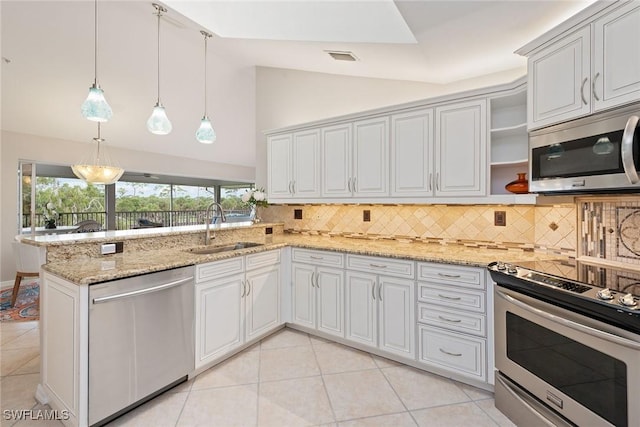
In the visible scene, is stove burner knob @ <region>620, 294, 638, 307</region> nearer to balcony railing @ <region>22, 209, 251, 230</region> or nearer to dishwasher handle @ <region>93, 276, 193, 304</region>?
dishwasher handle @ <region>93, 276, 193, 304</region>

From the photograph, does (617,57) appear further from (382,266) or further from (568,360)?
(382,266)

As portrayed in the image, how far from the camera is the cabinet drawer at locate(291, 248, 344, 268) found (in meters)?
2.84

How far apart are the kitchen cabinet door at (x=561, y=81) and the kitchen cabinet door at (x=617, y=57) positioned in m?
0.05

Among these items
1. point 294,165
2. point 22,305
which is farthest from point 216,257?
point 22,305

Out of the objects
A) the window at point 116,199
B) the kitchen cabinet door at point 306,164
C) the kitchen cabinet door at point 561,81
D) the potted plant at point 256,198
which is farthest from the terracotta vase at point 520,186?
the window at point 116,199

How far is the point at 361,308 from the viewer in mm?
2701

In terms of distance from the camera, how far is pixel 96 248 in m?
2.27

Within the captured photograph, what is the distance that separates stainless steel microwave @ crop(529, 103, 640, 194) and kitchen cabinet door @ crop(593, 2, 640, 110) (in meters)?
0.08

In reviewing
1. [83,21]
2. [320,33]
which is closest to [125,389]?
[320,33]

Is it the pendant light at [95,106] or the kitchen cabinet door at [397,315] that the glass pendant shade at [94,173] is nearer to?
the pendant light at [95,106]

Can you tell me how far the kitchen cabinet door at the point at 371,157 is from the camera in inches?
114

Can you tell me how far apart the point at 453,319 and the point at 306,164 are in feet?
7.07

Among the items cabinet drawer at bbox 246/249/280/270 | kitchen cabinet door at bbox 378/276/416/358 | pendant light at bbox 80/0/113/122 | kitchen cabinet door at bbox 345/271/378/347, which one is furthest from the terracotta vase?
pendant light at bbox 80/0/113/122

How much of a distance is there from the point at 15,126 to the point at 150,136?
1919 mm
